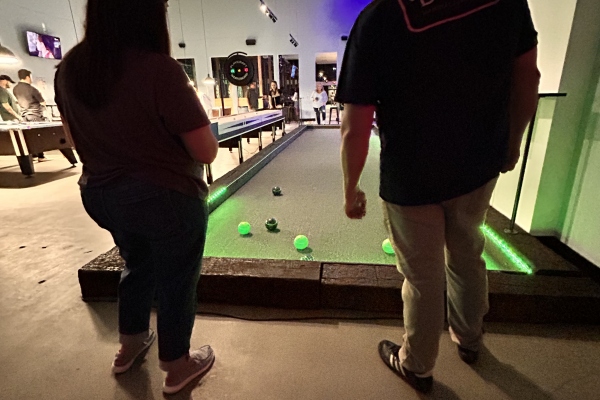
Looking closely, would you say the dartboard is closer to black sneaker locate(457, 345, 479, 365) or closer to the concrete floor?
the concrete floor

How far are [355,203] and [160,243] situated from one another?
647mm

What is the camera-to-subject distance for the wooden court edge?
1514mm

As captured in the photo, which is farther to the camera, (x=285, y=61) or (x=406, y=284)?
(x=285, y=61)

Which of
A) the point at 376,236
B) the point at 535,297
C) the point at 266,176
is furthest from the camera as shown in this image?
the point at 266,176

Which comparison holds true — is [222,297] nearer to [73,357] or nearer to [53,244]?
[73,357]

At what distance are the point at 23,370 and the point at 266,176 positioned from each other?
2897 millimetres

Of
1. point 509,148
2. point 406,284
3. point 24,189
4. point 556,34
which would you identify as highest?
point 556,34

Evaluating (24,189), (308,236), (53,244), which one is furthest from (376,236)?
(24,189)

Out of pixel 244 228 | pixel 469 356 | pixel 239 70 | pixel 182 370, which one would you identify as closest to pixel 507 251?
pixel 469 356

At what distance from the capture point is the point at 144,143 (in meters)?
0.96

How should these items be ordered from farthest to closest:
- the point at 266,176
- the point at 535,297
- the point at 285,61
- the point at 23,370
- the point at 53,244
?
the point at 285,61, the point at 266,176, the point at 53,244, the point at 535,297, the point at 23,370

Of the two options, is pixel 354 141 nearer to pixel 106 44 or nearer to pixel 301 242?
pixel 106 44

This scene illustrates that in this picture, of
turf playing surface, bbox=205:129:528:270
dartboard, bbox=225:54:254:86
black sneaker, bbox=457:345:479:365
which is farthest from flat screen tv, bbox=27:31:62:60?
black sneaker, bbox=457:345:479:365

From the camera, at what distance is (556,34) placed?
74.5 inches
